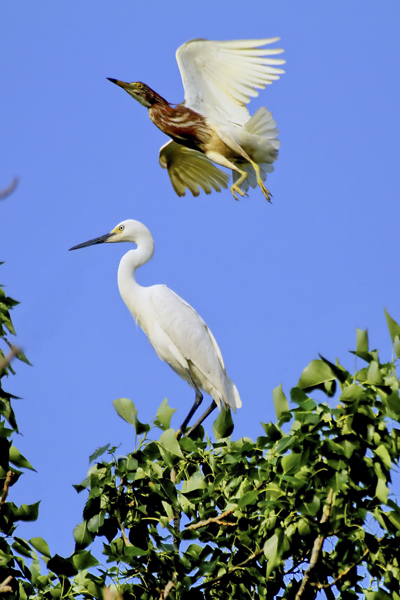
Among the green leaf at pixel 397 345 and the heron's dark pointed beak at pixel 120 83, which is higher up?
the heron's dark pointed beak at pixel 120 83

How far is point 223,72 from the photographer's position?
621cm

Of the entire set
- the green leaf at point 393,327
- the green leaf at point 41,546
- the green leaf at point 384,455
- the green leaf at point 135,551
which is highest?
the green leaf at point 41,546

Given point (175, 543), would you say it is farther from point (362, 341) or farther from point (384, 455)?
point (362, 341)

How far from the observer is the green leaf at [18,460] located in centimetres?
307

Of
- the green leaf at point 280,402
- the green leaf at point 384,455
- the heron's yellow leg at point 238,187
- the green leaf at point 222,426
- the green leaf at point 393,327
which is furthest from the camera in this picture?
the heron's yellow leg at point 238,187

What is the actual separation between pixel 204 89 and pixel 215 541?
4150 mm

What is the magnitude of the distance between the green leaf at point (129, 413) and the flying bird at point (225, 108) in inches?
119

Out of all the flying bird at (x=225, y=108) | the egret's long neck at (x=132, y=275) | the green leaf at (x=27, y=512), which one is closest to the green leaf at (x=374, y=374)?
the green leaf at (x=27, y=512)

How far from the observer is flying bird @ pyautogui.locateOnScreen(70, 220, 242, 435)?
6.62m

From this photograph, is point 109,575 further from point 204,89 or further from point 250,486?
point 204,89

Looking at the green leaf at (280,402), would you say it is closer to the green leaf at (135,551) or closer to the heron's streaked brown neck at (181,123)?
the green leaf at (135,551)

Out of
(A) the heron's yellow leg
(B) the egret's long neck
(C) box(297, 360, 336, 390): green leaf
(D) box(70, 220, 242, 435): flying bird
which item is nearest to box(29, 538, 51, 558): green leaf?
(C) box(297, 360, 336, 390): green leaf

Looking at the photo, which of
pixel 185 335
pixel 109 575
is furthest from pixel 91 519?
pixel 185 335

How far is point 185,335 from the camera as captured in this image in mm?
6660
